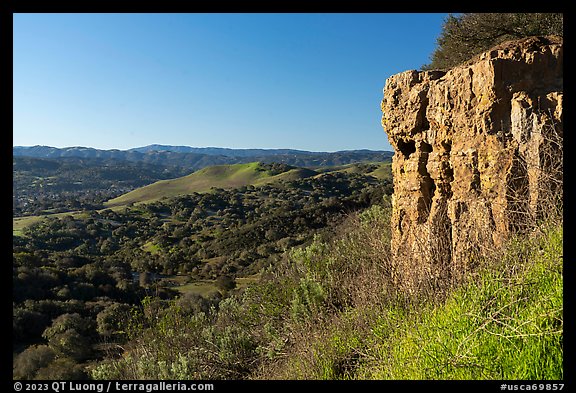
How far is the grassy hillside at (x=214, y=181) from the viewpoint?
65.7 m

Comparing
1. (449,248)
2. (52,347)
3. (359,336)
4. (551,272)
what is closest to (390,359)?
(359,336)

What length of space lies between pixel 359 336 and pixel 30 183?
10747 centimetres

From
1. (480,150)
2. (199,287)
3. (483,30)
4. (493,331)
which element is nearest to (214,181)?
(199,287)

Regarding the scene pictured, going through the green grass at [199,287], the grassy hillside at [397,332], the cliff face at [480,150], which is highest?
the cliff face at [480,150]

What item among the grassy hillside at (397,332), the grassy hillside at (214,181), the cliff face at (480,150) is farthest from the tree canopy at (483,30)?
the grassy hillside at (214,181)

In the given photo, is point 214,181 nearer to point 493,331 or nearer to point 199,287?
point 199,287

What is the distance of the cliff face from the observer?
13.4ft

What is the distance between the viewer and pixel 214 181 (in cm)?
7594

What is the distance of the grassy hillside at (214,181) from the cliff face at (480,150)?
197 feet

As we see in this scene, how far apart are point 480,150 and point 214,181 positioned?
73.7m

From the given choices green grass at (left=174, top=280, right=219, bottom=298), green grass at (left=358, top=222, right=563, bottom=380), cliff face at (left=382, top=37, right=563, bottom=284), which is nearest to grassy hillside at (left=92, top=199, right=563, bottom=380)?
green grass at (left=358, top=222, right=563, bottom=380)

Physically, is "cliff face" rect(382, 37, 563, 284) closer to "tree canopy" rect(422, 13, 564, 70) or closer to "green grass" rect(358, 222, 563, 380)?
"green grass" rect(358, 222, 563, 380)

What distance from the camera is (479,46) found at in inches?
336

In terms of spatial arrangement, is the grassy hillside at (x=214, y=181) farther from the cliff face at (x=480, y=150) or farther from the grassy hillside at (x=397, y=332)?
the cliff face at (x=480, y=150)
